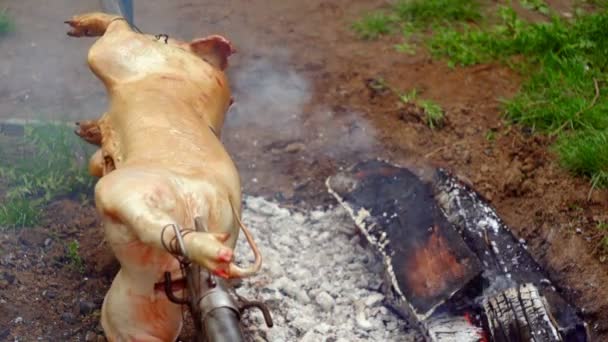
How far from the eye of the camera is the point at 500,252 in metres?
4.23

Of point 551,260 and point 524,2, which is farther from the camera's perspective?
point 524,2

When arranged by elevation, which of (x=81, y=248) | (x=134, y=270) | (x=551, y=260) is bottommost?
(x=81, y=248)

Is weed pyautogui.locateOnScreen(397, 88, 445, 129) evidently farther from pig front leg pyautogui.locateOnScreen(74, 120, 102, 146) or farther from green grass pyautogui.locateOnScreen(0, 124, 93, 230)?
pig front leg pyautogui.locateOnScreen(74, 120, 102, 146)

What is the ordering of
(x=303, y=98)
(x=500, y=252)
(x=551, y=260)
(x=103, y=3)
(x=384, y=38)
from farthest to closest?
(x=384, y=38) → (x=303, y=98) → (x=103, y=3) → (x=551, y=260) → (x=500, y=252)

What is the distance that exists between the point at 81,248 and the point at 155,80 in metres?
1.30

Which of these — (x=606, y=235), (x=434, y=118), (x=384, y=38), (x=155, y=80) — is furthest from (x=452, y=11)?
(x=155, y=80)

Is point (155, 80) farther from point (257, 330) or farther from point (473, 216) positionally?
point (473, 216)

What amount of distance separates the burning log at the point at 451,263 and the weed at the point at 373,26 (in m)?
2.63

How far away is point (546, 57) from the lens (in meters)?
6.51

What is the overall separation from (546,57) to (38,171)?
4.03m

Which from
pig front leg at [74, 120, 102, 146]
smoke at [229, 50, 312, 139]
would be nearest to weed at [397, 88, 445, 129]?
smoke at [229, 50, 312, 139]

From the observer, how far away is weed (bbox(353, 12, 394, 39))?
718 cm

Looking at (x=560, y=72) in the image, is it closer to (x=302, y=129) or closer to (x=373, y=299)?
(x=302, y=129)

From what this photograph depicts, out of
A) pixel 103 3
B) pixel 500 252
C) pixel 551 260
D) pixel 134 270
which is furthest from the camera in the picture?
pixel 103 3
